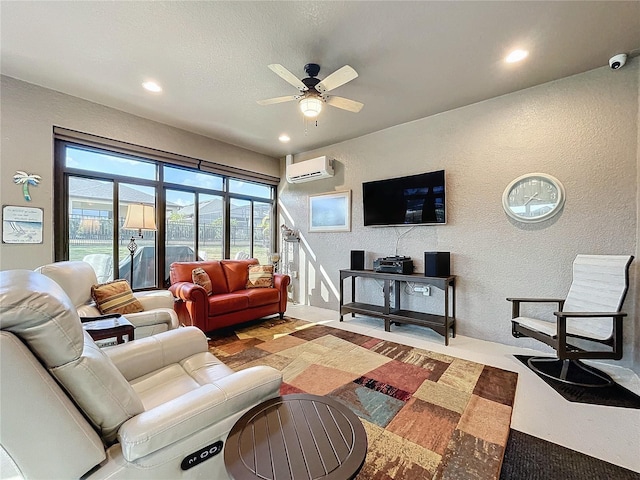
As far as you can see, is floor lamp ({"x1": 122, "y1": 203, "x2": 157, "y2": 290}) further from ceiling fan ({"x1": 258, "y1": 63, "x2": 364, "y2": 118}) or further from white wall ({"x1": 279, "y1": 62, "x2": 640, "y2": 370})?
white wall ({"x1": 279, "y1": 62, "x2": 640, "y2": 370})

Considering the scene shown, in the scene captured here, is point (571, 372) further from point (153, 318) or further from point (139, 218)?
point (139, 218)

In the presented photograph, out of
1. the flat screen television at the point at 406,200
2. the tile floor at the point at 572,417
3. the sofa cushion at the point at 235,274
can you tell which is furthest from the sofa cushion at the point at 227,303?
the tile floor at the point at 572,417

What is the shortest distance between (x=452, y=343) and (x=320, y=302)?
2.33 metres

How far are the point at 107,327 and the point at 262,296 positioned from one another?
217 cm

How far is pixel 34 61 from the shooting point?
259 centimetres

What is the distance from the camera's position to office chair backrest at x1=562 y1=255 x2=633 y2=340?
235 cm

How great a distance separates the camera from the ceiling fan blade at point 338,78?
2.28 meters

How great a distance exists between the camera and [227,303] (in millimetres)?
3625

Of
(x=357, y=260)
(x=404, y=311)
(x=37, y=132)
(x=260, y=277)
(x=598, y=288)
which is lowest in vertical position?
(x=404, y=311)

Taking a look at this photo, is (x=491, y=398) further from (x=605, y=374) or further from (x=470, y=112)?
(x=470, y=112)

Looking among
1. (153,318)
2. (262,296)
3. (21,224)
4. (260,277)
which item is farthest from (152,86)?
(262,296)

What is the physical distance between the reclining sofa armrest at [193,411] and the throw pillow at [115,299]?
2093 mm

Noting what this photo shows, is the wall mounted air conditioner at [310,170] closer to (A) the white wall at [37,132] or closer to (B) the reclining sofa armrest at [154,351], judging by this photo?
(A) the white wall at [37,132]

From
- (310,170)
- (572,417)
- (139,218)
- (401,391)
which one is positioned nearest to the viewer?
(572,417)
